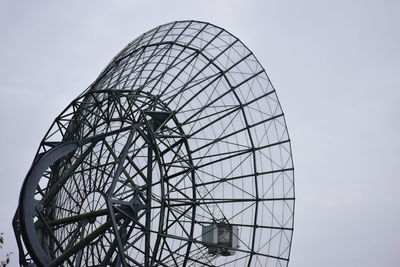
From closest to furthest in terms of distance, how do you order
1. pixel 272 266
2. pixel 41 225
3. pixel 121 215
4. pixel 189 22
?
pixel 121 215, pixel 41 225, pixel 272 266, pixel 189 22

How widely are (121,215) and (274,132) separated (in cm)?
974

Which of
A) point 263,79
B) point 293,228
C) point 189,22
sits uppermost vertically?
point 189,22

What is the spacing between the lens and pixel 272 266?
24578 millimetres

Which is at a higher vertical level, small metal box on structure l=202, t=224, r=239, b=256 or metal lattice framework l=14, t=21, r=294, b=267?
metal lattice framework l=14, t=21, r=294, b=267

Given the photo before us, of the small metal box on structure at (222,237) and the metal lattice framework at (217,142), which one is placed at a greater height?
the metal lattice framework at (217,142)

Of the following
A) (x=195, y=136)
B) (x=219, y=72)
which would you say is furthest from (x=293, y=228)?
(x=219, y=72)

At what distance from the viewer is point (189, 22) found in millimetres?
27453

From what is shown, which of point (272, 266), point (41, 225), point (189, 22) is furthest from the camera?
point (189, 22)

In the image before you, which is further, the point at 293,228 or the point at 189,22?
the point at 189,22

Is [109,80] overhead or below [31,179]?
overhead

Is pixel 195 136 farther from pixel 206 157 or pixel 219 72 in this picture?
pixel 219 72

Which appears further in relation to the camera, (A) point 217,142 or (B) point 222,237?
(A) point 217,142

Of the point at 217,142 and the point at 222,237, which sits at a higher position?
the point at 217,142

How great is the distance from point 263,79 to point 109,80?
8257 mm
